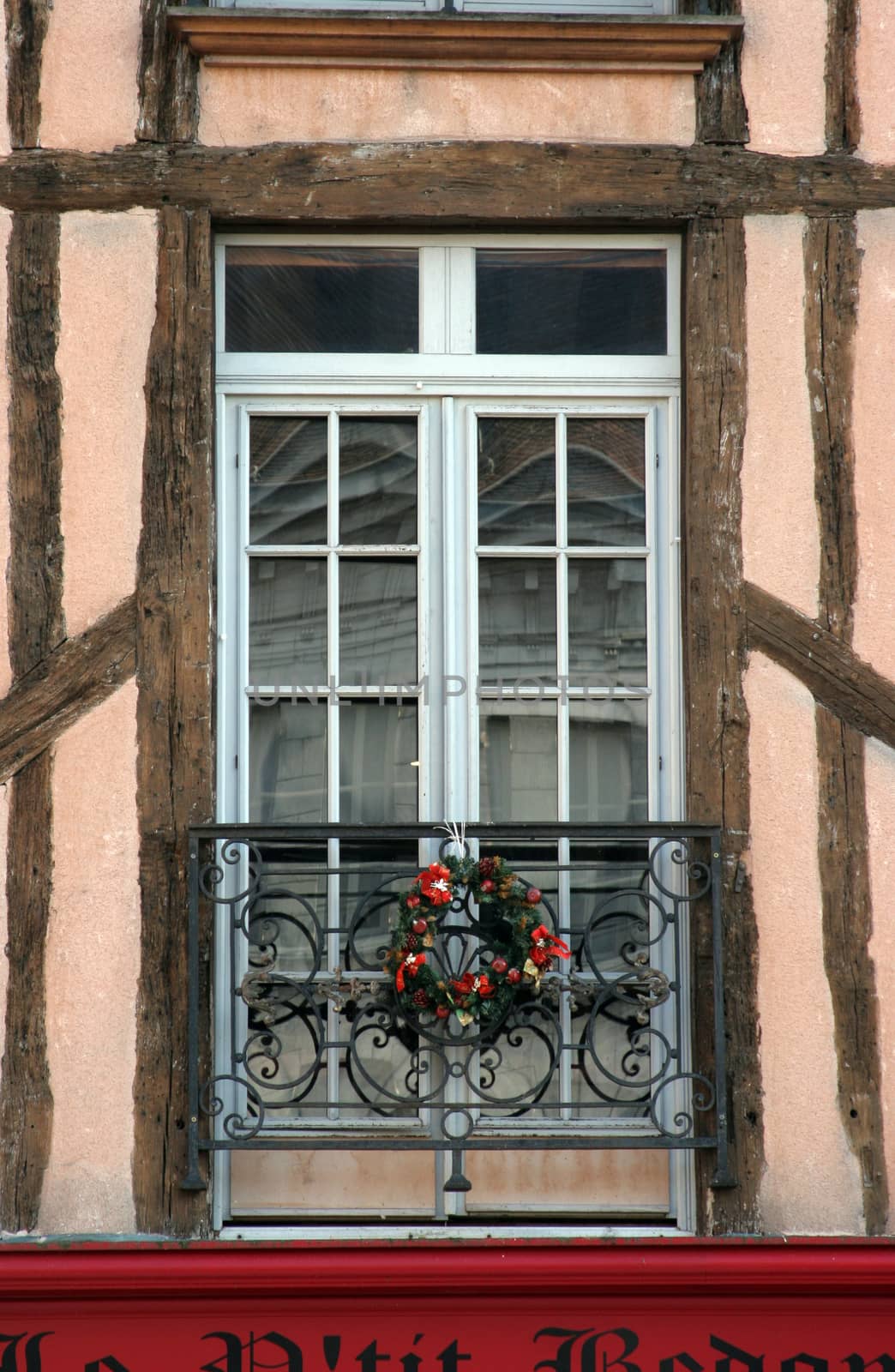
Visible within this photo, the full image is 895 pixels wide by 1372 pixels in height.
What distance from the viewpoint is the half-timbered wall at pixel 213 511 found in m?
3.90

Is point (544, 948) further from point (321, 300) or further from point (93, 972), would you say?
point (321, 300)

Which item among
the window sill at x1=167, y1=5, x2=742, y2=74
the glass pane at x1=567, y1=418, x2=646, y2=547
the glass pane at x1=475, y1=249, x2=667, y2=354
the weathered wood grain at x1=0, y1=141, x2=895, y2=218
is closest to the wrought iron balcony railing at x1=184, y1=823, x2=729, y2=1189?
the glass pane at x1=567, y1=418, x2=646, y2=547

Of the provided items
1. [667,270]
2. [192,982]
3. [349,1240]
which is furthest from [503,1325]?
[667,270]

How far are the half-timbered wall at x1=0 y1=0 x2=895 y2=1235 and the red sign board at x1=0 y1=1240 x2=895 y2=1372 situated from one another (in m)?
0.13

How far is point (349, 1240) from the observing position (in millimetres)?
3812

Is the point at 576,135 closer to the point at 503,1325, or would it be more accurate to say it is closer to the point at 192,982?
the point at 192,982

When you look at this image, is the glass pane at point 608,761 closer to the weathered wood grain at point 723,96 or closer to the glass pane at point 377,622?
the glass pane at point 377,622

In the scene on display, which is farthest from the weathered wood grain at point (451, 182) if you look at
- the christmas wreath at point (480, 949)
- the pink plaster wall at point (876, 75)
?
the christmas wreath at point (480, 949)

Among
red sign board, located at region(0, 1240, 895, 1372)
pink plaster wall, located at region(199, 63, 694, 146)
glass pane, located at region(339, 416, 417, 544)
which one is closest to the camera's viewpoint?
red sign board, located at region(0, 1240, 895, 1372)

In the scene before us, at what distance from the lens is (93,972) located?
12.9 feet

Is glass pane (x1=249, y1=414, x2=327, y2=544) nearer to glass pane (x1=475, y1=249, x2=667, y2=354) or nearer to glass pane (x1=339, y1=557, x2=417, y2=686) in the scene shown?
glass pane (x1=339, y1=557, x2=417, y2=686)

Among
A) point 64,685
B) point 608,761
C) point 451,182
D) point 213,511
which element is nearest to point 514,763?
point 608,761

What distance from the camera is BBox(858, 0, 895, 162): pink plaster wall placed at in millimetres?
4133

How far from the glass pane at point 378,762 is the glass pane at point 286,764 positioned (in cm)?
6
